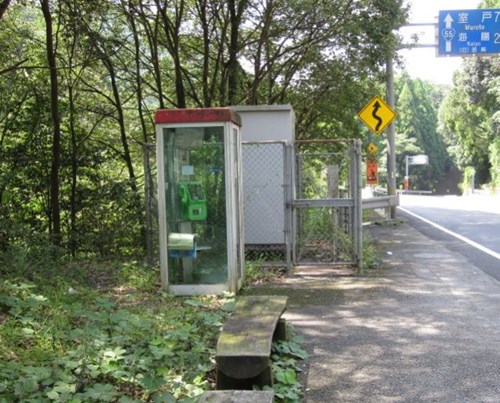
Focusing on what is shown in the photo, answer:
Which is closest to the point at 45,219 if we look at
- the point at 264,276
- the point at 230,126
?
the point at 264,276

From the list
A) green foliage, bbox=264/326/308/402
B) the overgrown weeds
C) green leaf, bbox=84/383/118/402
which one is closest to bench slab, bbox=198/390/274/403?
the overgrown weeds

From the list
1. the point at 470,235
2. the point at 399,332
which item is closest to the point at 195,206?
the point at 399,332

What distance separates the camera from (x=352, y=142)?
30.0 ft

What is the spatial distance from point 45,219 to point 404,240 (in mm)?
7965

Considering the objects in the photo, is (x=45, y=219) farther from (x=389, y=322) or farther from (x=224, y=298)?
(x=389, y=322)

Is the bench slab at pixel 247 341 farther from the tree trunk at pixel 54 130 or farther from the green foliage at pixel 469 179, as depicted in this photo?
the green foliage at pixel 469 179

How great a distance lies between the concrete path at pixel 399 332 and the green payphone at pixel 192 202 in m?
1.52

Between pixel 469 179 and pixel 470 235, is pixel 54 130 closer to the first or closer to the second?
pixel 470 235

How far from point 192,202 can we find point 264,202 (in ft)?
7.13

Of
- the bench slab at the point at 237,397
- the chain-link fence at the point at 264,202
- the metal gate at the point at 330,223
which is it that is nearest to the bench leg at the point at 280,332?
the bench slab at the point at 237,397

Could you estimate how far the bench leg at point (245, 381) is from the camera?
4117 millimetres

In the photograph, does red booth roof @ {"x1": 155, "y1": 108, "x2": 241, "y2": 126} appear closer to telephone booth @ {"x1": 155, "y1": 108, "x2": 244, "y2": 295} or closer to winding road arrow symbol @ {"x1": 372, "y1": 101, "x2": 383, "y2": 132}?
telephone booth @ {"x1": 155, "y1": 108, "x2": 244, "y2": 295}

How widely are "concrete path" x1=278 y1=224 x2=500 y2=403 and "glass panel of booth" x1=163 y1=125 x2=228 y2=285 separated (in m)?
1.10

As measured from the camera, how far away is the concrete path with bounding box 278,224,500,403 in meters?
4.46
